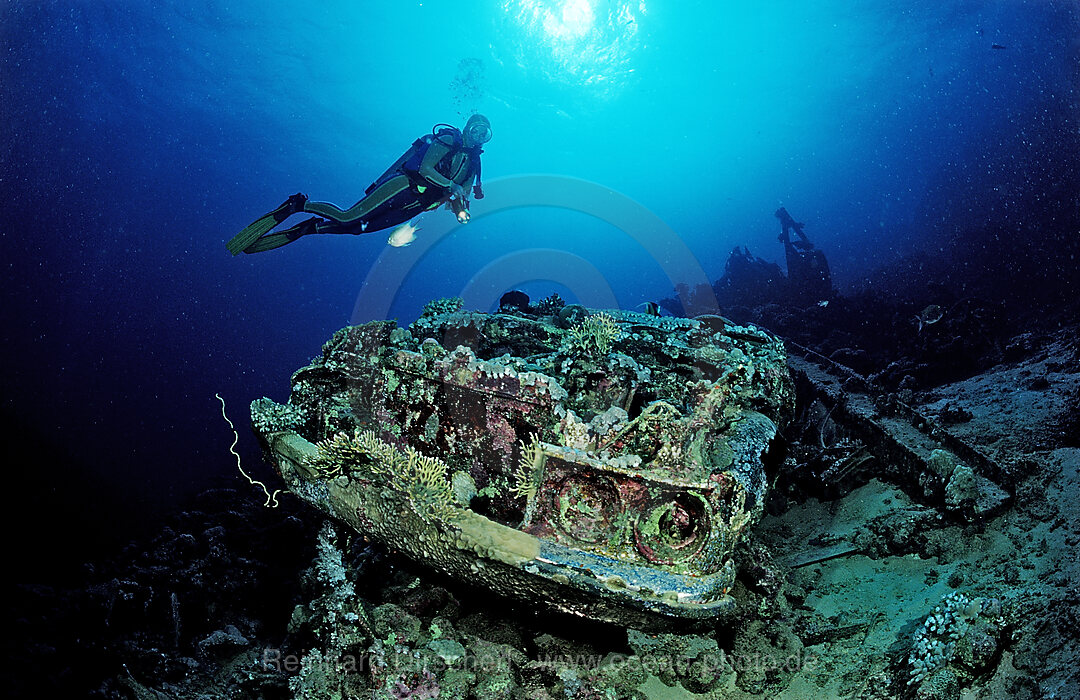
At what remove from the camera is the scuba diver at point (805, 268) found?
15289 millimetres

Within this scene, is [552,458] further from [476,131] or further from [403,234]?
[476,131]

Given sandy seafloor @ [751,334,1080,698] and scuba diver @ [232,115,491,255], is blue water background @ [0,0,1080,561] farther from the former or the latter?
sandy seafloor @ [751,334,1080,698]

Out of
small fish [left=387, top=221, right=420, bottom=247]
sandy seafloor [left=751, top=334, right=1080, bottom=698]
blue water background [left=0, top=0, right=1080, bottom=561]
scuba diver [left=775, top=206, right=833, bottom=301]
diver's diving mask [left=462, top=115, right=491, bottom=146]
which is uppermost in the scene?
blue water background [left=0, top=0, right=1080, bottom=561]

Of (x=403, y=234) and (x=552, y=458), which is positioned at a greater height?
(x=403, y=234)

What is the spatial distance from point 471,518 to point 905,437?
498 cm

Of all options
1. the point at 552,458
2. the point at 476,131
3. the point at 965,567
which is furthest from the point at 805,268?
the point at 552,458

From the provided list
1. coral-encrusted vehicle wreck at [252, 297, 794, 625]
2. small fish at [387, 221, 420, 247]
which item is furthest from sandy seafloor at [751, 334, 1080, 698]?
small fish at [387, 221, 420, 247]

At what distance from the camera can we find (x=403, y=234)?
10148mm

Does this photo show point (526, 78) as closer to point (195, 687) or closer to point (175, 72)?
point (175, 72)

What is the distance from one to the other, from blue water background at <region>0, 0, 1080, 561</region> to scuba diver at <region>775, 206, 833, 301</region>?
7927 millimetres

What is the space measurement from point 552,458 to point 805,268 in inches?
683

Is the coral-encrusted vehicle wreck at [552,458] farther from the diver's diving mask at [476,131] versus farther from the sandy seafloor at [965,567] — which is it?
the diver's diving mask at [476,131]

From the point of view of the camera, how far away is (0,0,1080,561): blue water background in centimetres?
2117

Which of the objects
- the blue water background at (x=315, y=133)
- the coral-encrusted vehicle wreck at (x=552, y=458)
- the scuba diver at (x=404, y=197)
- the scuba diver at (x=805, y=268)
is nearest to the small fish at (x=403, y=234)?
the scuba diver at (x=404, y=197)
